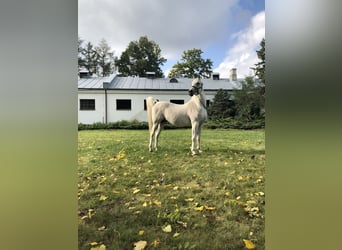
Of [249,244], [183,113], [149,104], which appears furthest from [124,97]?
[249,244]

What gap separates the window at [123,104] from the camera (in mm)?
1480

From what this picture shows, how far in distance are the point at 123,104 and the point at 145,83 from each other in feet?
0.61

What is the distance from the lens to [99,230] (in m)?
1.20

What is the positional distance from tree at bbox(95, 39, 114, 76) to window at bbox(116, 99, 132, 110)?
0.17 metres

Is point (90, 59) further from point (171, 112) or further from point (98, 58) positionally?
point (171, 112)

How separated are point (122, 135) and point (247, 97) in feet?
2.42

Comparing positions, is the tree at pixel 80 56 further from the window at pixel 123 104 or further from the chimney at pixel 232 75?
the chimney at pixel 232 75

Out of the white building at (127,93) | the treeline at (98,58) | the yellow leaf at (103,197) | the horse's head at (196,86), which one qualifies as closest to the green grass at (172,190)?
the yellow leaf at (103,197)

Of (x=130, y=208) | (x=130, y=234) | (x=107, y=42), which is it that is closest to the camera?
(x=130, y=234)

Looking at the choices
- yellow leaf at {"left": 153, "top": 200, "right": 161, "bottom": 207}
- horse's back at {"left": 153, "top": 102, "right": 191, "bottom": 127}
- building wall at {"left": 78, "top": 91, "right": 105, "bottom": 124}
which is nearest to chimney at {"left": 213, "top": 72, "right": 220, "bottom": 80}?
horse's back at {"left": 153, "top": 102, "right": 191, "bottom": 127}

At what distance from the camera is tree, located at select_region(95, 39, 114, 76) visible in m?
1.39

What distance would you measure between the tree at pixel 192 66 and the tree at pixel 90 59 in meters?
0.41
